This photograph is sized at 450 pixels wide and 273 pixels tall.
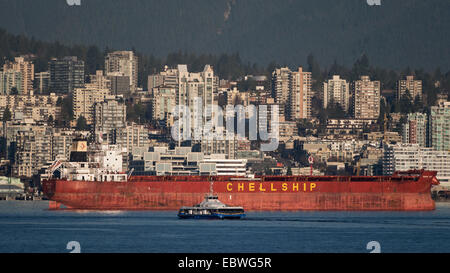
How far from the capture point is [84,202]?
7181 centimetres

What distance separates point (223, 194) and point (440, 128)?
99.5 metres

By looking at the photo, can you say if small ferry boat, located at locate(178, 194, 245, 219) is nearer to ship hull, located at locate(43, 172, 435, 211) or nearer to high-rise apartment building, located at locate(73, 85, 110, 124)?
ship hull, located at locate(43, 172, 435, 211)

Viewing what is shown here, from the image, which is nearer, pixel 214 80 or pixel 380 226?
pixel 380 226

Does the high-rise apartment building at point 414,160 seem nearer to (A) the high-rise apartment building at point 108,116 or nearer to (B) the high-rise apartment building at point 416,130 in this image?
(B) the high-rise apartment building at point 416,130

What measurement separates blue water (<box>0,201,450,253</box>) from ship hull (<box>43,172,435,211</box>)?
457 centimetres

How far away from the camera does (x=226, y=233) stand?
48938 mm

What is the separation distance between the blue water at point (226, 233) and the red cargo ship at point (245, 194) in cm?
457

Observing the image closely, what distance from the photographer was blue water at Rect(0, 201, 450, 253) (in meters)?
42.5

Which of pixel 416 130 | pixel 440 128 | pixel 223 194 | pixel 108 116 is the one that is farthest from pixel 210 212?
pixel 416 130

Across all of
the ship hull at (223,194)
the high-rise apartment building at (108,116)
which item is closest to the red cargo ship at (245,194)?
the ship hull at (223,194)

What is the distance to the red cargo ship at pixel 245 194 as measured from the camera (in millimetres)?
71312
